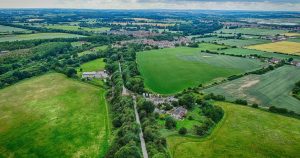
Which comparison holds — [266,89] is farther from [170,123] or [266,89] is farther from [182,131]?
[182,131]

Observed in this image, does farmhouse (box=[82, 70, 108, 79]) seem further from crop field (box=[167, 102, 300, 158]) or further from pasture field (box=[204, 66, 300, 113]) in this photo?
crop field (box=[167, 102, 300, 158])

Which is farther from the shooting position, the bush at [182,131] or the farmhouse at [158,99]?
the farmhouse at [158,99]

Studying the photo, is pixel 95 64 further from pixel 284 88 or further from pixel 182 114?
pixel 284 88

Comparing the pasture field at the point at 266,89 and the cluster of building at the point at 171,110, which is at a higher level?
the pasture field at the point at 266,89

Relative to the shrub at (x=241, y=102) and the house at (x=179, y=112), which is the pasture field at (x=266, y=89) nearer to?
the shrub at (x=241, y=102)

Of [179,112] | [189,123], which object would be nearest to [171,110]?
[179,112]

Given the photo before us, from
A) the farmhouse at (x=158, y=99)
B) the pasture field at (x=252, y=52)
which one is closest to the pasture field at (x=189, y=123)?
the farmhouse at (x=158, y=99)

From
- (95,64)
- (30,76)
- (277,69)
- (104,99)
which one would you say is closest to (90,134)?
(104,99)
